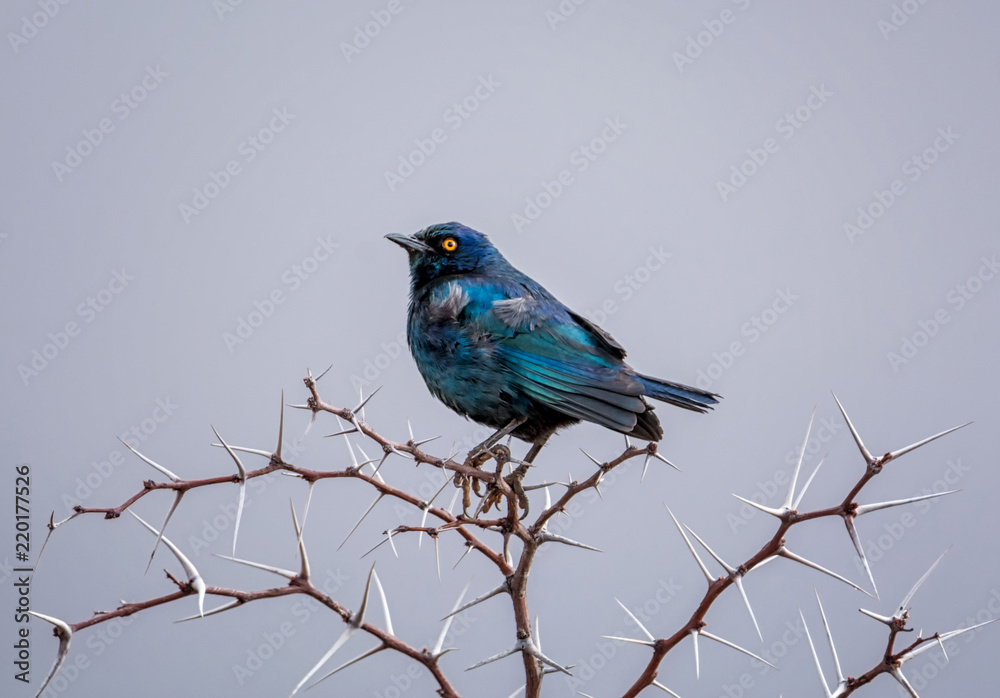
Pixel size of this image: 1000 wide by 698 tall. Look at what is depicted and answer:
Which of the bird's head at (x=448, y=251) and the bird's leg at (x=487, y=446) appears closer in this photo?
the bird's leg at (x=487, y=446)

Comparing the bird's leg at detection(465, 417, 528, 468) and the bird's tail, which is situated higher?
the bird's tail

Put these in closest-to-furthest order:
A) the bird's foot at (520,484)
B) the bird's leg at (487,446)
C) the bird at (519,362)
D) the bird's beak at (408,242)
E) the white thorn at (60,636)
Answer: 1. the white thorn at (60,636)
2. the bird's foot at (520,484)
3. the bird at (519,362)
4. the bird's leg at (487,446)
5. the bird's beak at (408,242)

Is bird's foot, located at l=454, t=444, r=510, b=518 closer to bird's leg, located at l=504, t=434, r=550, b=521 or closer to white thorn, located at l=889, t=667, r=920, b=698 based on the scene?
bird's leg, located at l=504, t=434, r=550, b=521

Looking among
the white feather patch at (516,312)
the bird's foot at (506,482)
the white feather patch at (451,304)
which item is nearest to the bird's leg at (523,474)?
the bird's foot at (506,482)

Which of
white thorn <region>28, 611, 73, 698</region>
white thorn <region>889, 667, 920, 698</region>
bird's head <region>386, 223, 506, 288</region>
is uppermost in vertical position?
bird's head <region>386, 223, 506, 288</region>

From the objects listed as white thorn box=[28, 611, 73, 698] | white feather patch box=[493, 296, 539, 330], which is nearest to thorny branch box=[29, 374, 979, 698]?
white thorn box=[28, 611, 73, 698]

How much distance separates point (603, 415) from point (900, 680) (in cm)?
109

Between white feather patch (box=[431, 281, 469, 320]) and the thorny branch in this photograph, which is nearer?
the thorny branch

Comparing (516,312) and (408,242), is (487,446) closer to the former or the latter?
(516,312)

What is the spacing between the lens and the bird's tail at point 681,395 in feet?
9.30

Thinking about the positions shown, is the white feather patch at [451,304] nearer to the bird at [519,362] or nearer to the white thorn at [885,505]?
the bird at [519,362]

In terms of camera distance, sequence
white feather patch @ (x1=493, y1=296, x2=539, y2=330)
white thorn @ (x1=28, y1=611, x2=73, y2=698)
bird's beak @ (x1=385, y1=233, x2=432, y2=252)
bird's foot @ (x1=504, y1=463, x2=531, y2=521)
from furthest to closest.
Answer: bird's beak @ (x1=385, y1=233, x2=432, y2=252) < white feather patch @ (x1=493, y1=296, x2=539, y2=330) < bird's foot @ (x1=504, y1=463, x2=531, y2=521) < white thorn @ (x1=28, y1=611, x2=73, y2=698)

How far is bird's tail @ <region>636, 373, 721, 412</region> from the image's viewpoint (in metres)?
2.84

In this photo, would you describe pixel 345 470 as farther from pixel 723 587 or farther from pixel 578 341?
pixel 578 341
